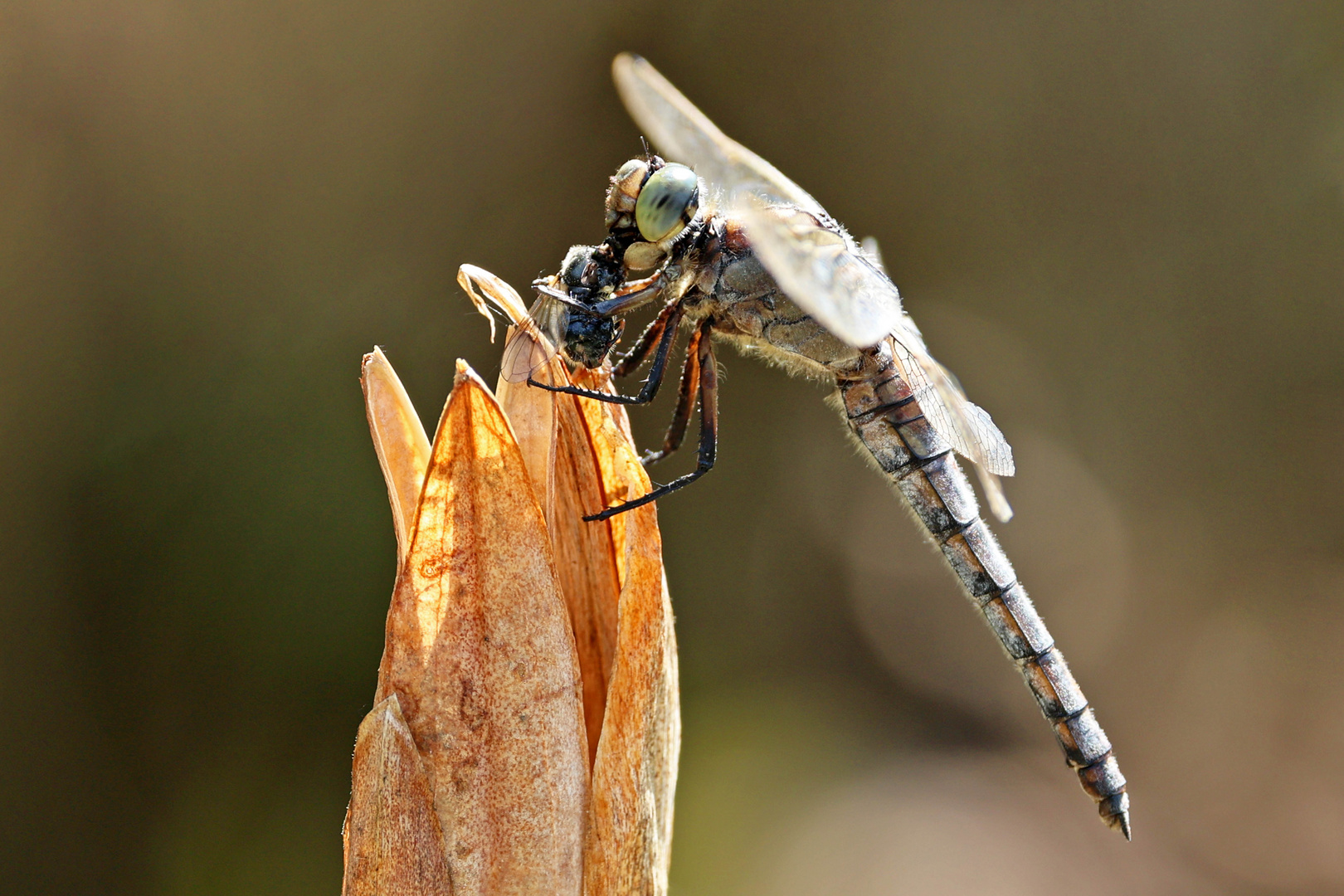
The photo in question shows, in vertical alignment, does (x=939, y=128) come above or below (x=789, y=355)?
above

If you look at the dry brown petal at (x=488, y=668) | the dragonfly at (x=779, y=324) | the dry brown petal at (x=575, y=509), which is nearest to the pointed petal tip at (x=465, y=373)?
the dry brown petal at (x=488, y=668)

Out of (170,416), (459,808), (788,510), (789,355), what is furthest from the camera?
(788,510)

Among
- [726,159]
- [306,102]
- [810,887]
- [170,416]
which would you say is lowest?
[810,887]

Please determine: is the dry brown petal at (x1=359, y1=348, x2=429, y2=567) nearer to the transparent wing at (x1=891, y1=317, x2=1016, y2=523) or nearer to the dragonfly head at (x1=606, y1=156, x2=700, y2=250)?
the dragonfly head at (x1=606, y1=156, x2=700, y2=250)

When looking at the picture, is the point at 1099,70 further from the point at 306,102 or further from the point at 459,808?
the point at 459,808

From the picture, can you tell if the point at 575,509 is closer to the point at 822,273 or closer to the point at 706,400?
the point at 822,273

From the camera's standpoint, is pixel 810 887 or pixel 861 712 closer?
pixel 810 887

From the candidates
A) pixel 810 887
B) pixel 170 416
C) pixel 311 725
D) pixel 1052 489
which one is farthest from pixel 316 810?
pixel 1052 489

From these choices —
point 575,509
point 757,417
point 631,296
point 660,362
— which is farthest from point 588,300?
point 757,417
